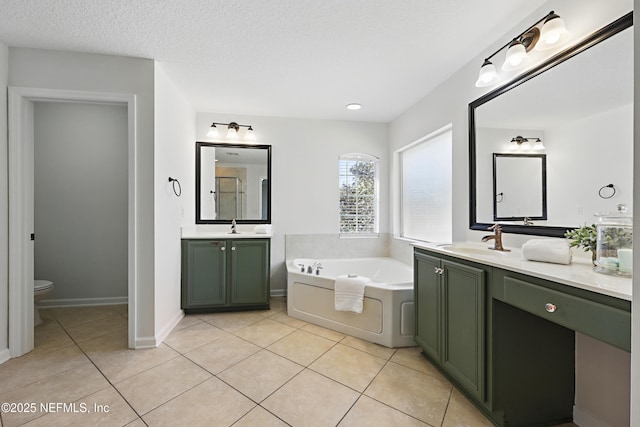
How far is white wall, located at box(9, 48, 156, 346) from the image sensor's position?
237 cm

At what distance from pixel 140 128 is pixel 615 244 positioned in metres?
3.14

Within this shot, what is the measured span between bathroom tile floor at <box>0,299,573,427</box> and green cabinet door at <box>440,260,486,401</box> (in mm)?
182

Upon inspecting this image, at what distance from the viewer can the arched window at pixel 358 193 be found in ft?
13.6

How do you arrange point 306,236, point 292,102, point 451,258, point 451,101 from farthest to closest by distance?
point 306,236, point 292,102, point 451,101, point 451,258

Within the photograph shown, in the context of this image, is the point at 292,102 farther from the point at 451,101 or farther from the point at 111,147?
the point at 111,147

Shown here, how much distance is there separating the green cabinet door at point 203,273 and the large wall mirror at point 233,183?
0.62 metres

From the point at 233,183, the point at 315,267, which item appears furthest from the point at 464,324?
the point at 233,183

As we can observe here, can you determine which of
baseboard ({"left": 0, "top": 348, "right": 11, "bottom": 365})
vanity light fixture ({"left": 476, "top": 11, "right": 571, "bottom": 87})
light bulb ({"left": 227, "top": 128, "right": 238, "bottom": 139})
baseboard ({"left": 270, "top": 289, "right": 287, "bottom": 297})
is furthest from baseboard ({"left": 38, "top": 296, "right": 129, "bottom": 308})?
vanity light fixture ({"left": 476, "top": 11, "right": 571, "bottom": 87})

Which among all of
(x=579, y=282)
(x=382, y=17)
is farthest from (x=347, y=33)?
(x=579, y=282)

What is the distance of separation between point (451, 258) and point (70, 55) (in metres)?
3.29

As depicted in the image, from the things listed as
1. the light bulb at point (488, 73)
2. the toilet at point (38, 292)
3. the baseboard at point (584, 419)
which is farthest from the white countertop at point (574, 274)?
the toilet at point (38, 292)

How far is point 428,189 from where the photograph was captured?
11.1 feet

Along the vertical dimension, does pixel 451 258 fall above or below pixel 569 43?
below

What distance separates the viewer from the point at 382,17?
1.91 metres
